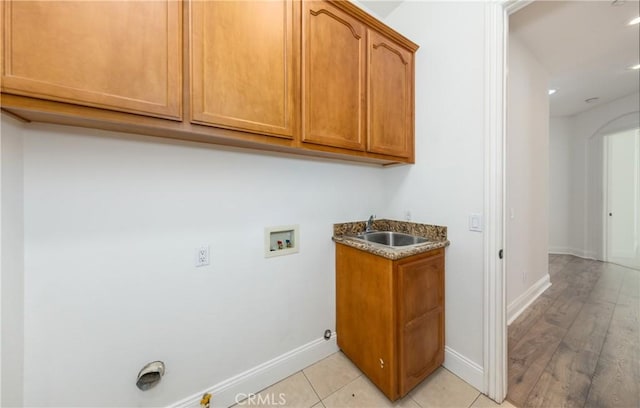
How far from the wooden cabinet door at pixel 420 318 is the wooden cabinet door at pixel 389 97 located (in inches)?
Result: 32.4

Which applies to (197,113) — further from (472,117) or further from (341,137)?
(472,117)

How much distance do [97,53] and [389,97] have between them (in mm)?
1581

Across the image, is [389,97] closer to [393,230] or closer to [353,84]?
[353,84]

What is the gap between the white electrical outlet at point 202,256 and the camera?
4.13 ft

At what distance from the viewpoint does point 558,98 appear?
3549 millimetres

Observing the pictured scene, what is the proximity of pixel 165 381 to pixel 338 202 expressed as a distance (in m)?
1.50

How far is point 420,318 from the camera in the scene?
141 centimetres

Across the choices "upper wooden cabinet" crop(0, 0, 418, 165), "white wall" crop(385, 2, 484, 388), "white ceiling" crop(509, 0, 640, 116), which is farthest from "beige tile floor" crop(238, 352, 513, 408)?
"white ceiling" crop(509, 0, 640, 116)

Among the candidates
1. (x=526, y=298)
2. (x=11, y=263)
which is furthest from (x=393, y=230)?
(x=11, y=263)

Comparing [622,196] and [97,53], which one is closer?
[97,53]

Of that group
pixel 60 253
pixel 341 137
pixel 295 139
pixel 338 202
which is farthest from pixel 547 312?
pixel 60 253

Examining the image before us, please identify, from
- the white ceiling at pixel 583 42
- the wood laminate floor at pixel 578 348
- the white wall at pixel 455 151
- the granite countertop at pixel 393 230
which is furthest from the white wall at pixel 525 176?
the granite countertop at pixel 393 230

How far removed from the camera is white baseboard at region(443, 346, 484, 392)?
1.42 m
